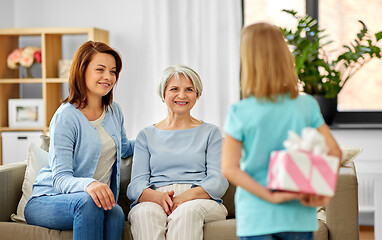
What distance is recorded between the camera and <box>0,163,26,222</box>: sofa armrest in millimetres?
2447

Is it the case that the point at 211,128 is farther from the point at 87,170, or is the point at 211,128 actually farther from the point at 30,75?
the point at 30,75

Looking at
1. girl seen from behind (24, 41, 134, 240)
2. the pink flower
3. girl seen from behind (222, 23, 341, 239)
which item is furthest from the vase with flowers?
girl seen from behind (222, 23, 341, 239)

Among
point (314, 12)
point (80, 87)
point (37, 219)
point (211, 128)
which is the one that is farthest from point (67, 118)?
point (314, 12)

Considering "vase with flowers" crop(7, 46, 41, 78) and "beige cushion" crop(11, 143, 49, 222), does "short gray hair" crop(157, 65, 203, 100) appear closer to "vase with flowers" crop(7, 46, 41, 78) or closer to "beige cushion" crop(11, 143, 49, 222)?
"beige cushion" crop(11, 143, 49, 222)

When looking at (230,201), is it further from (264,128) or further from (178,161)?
(264,128)

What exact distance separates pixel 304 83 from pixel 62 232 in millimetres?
2101

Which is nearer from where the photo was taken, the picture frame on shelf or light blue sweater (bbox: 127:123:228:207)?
light blue sweater (bbox: 127:123:228:207)

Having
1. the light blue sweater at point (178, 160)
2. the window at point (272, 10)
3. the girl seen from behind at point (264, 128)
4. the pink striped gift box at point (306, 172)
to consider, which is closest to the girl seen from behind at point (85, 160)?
the light blue sweater at point (178, 160)

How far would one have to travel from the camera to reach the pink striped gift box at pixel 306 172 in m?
1.28

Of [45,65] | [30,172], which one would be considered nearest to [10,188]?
[30,172]

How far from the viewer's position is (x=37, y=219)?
87.9 inches

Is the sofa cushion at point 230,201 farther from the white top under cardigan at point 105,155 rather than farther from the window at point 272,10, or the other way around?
the window at point 272,10

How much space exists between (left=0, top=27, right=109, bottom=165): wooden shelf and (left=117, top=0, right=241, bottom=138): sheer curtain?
15.2 inches

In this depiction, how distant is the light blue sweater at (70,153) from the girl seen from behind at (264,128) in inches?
37.0
